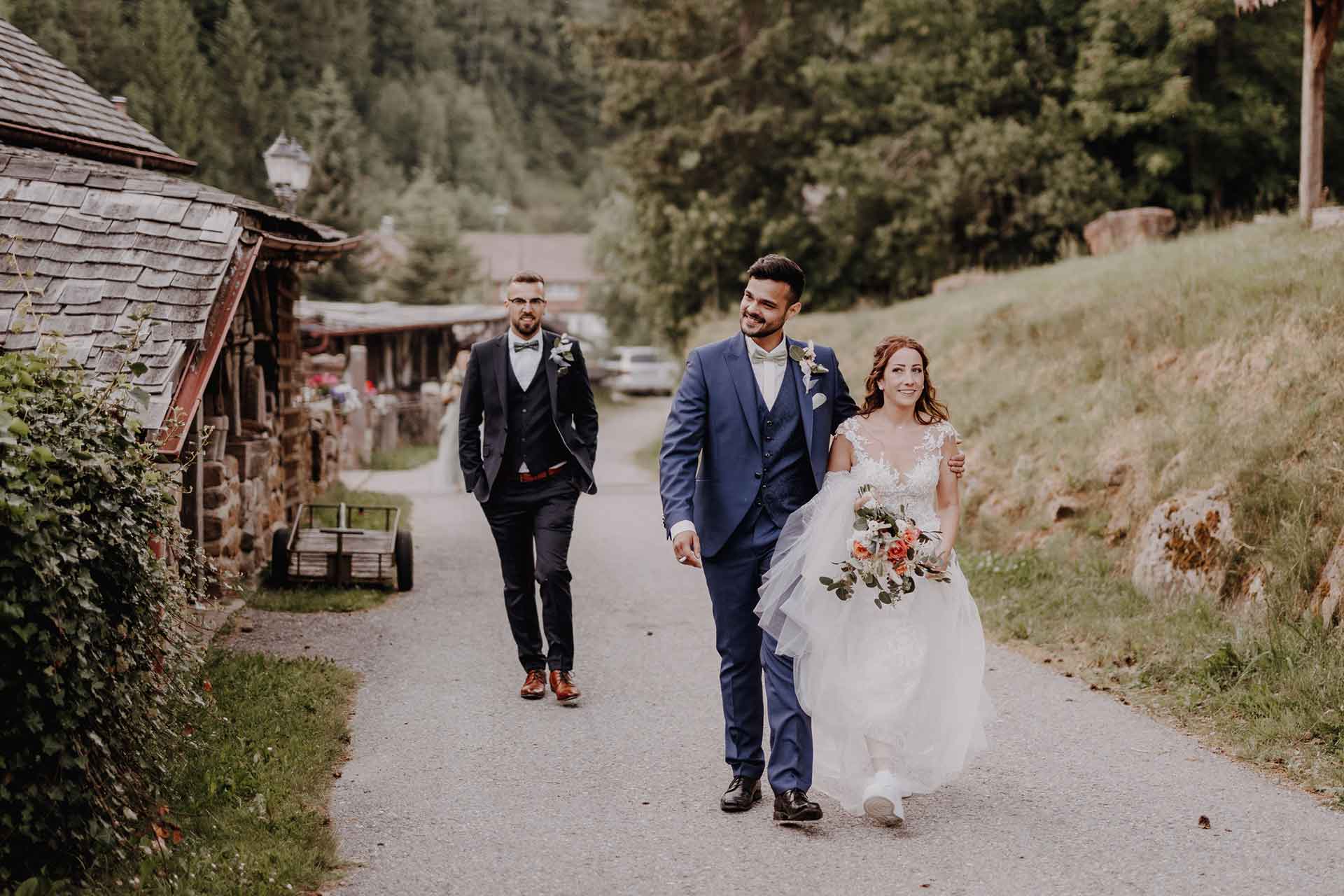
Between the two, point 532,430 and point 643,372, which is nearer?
point 532,430

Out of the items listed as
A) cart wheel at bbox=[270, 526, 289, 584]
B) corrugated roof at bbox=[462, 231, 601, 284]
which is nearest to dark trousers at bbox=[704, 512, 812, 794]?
cart wheel at bbox=[270, 526, 289, 584]

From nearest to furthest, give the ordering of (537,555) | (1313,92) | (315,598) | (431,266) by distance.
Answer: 1. (537,555)
2. (315,598)
3. (1313,92)
4. (431,266)

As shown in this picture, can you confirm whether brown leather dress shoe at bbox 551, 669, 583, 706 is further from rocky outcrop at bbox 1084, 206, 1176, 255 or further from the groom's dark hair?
rocky outcrop at bbox 1084, 206, 1176, 255

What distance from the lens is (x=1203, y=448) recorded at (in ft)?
30.8

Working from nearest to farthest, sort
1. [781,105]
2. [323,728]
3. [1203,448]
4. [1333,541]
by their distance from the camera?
1. [323,728]
2. [1333,541]
3. [1203,448]
4. [781,105]

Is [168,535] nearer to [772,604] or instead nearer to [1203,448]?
[772,604]

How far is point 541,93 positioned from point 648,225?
64.2 m

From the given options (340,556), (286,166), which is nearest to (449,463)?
(286,166)

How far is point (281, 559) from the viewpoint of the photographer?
1070 centimetres

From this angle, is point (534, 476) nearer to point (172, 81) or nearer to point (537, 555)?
point (537, 555)

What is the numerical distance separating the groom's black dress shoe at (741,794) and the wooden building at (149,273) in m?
3.04

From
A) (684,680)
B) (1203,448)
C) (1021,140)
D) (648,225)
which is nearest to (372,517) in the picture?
(684,680)

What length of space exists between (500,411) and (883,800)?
340 cm

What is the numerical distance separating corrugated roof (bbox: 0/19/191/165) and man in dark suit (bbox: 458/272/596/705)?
17.9ft
